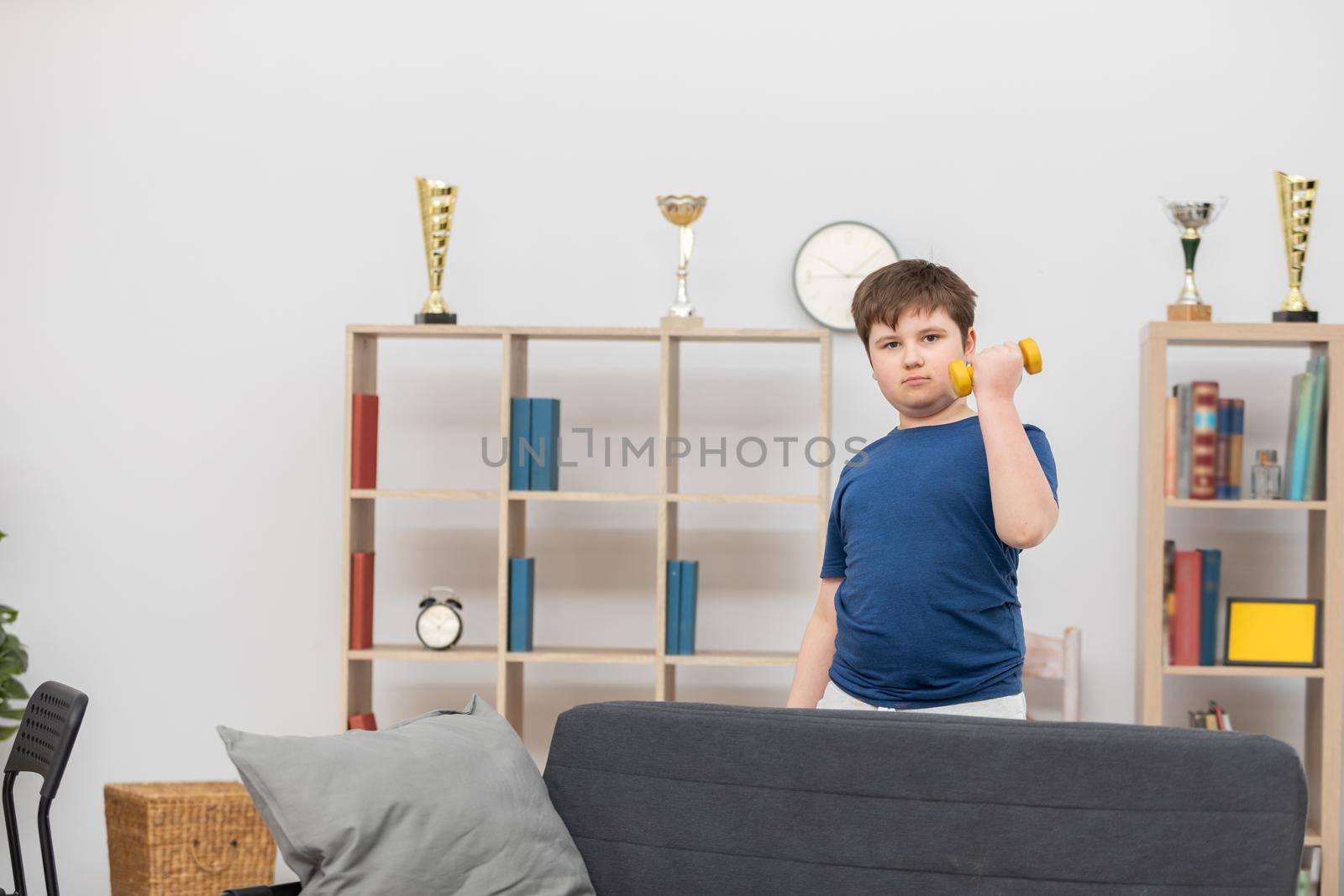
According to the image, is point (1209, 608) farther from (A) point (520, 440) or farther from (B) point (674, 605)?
(A) point (520, 440)

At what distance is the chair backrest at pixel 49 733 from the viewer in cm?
230

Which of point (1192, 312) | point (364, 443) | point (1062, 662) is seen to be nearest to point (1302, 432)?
point (1192, 312)

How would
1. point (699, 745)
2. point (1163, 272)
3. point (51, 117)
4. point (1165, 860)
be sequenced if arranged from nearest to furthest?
1. point (1165, 860)
2. point (699, 745)
3. point (1163, 272)
4. point (51, 117)

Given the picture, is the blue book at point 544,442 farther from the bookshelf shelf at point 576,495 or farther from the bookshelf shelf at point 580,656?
the bookshelf shelf at point 580,656

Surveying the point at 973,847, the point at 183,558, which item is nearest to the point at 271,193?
the point at 183,558

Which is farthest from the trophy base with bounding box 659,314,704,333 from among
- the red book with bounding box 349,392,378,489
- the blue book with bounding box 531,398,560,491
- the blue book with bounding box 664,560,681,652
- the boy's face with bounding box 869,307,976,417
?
the boy's face with bounding box 869,307,976,417

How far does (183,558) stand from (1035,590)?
2.35 m

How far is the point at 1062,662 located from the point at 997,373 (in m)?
1.85

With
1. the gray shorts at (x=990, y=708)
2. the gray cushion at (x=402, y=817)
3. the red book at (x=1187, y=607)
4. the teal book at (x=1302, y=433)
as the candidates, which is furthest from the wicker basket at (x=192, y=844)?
the teal book at (x=1302, y=433)

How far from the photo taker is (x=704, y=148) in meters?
3.56

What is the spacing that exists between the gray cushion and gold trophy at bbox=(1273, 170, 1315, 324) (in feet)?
7.62

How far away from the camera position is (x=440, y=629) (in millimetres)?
3252

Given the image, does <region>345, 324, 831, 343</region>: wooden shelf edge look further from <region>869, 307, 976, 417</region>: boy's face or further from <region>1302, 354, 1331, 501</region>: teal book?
<region>869, 307, 976, 417</region>: boy's face

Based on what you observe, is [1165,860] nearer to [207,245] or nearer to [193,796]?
[193,796]
